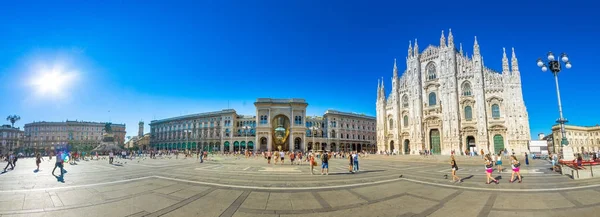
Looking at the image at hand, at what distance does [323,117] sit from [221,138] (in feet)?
103

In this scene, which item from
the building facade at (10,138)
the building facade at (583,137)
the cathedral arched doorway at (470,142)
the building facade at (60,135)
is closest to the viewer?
the cathedral arched doorway at (470,142)

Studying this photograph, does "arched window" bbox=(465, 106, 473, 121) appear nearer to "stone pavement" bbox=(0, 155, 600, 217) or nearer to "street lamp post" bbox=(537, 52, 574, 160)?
"street lamp post" bbox=(537, 52, 574, 160)

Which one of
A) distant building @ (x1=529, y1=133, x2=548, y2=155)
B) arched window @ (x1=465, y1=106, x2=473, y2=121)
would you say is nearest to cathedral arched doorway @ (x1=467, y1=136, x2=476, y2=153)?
arched window @ (x1=465, y1=106, x2=473, y2=121)

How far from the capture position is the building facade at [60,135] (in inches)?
3735

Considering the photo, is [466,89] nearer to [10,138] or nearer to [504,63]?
[504,63]

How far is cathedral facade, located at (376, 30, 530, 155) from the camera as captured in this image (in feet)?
127

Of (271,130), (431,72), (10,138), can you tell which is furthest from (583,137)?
(10,138)

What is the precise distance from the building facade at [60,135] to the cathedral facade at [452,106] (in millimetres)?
100440

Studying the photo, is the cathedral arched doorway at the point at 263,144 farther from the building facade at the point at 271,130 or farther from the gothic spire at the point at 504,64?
the gothic spire at the point at 504,64

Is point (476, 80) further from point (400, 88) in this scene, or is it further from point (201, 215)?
point (201, 215)

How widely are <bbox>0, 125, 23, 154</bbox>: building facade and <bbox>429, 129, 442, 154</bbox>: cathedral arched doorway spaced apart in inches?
5338

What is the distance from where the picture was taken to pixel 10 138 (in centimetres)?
9244

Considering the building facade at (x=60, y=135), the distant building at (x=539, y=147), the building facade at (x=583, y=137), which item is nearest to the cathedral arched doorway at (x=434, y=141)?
the distant building at (x=539, y=147)

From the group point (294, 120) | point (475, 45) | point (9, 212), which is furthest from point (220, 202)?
point (294, 120)
